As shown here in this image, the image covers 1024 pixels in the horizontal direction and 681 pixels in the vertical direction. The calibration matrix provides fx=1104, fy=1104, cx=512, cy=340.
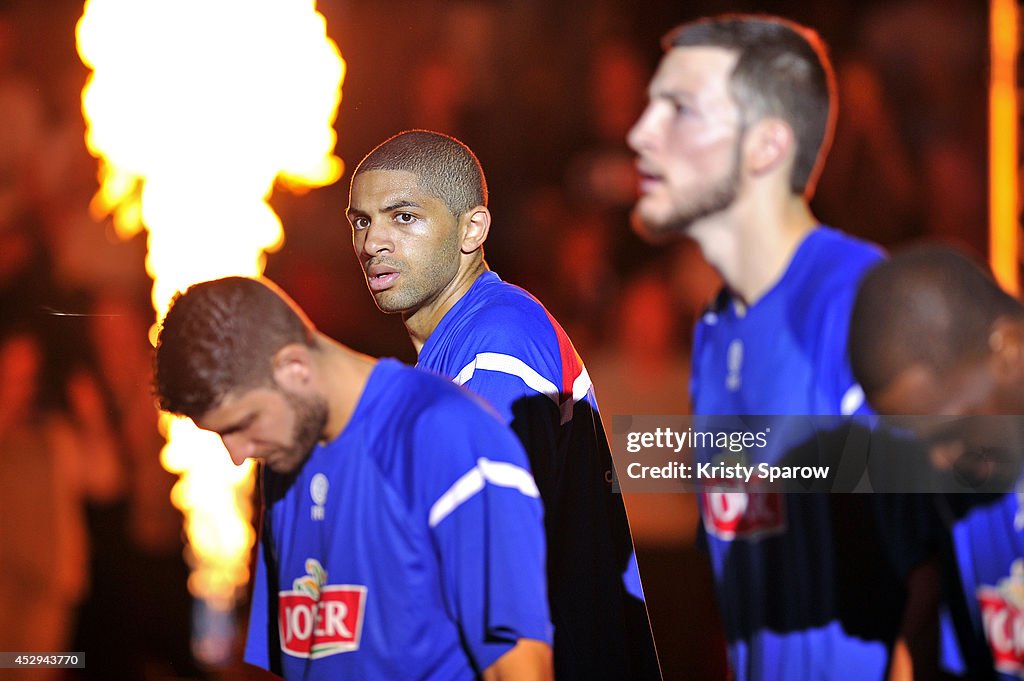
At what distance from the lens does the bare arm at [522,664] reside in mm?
1690

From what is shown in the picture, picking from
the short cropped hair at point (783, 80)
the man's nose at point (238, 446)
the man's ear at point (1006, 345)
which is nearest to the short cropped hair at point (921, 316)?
the man's ear at point (1006, 345)

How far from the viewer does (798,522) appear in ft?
8.15

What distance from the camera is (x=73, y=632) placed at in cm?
391

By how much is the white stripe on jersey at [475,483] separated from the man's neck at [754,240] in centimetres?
91

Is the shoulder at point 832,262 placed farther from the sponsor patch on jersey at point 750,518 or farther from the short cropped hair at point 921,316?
the sponsor patch on jersey at point 750,518

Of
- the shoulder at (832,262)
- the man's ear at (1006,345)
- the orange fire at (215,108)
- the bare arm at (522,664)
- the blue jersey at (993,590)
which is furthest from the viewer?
the orange fire at (215,108)

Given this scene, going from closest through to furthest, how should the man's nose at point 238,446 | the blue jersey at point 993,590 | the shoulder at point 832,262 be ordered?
the man's nose at point 238,446, the blue jersey at point 993,590, the shoulder at point 832,262

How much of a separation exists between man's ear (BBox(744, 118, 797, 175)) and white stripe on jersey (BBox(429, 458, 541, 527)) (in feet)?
3.43

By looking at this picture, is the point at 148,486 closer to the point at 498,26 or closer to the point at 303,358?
the point at 498,26

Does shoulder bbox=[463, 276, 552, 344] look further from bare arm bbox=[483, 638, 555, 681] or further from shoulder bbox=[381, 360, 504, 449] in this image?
bare arm bbox=[483, 638, 555, 681]

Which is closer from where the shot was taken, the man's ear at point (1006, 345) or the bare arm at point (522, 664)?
the bare arm at point (522, 664)

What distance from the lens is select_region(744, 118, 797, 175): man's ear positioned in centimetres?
240

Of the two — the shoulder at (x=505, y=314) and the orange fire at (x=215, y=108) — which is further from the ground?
the orange fire at (x=215, y=108)

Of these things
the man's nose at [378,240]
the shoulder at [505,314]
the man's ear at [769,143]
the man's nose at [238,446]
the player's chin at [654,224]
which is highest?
the man's ear at [769,143]
